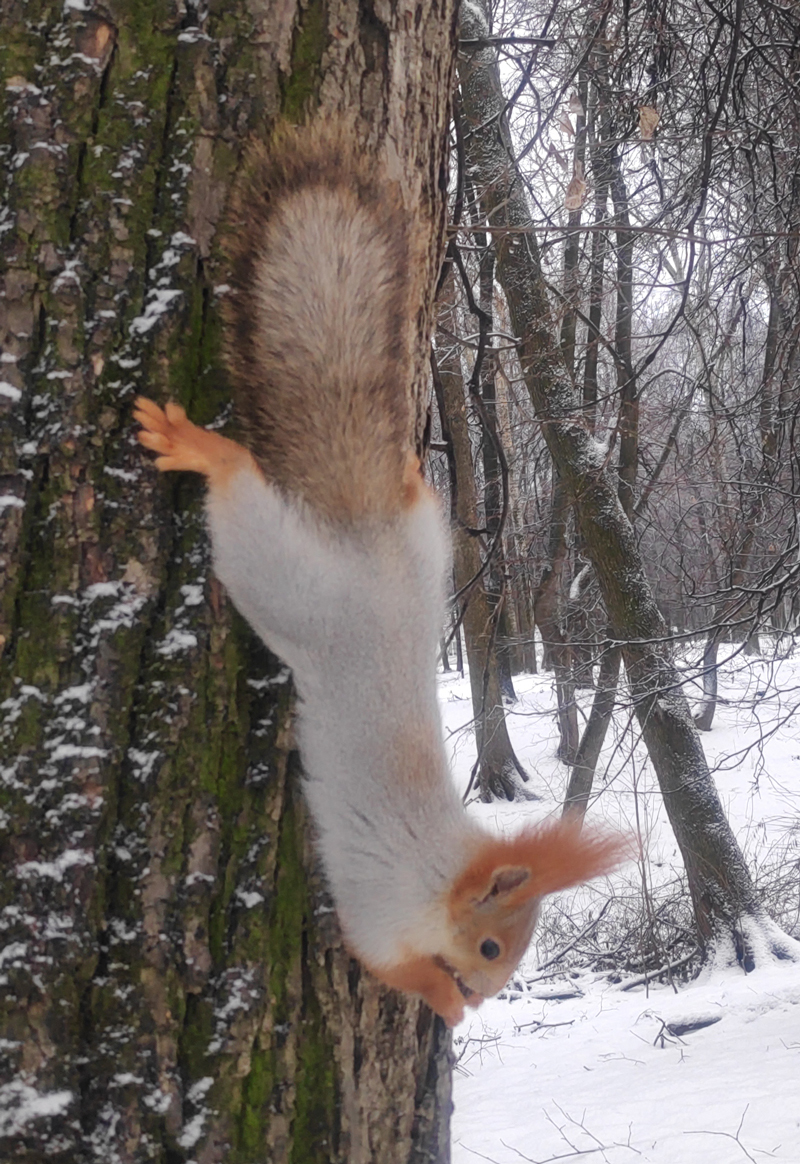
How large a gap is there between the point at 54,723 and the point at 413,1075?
0.66 metres

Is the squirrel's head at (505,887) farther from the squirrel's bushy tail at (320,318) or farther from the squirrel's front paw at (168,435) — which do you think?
the squirrel's front paw at (168,435)

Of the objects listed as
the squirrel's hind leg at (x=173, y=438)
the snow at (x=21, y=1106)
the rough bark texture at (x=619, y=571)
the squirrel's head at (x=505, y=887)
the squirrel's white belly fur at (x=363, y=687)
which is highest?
the rough bark texture at (x=619, y=571)

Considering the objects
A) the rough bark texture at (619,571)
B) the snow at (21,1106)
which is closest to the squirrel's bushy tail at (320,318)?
the snow at (21,1106)

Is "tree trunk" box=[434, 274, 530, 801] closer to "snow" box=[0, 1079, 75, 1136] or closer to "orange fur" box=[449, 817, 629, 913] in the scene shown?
"orange fur" box=[449, 817, 629, 913]

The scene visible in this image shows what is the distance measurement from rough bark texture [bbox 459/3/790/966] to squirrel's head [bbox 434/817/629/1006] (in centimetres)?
332

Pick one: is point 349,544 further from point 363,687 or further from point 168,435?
point 168,435

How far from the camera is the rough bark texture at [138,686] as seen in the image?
1.03m

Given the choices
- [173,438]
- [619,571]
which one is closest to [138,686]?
[173,438]

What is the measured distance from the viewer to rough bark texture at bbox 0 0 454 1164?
3.38 feet

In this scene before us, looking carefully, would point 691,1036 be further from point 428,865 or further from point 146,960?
point 146,960

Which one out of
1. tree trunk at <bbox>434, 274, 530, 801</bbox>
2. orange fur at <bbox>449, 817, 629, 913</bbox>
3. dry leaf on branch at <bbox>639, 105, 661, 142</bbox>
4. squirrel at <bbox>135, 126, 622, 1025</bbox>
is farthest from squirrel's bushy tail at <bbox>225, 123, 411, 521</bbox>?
tree trunk at <bbox>434, 274, 530, 801</bbox>

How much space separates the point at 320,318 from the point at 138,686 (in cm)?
51

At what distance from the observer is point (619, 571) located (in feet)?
18.6

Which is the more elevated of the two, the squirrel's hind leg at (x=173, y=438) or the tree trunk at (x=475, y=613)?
the tree trunk at (x=475, y=613)
